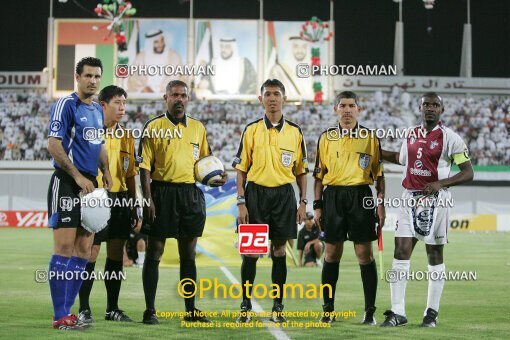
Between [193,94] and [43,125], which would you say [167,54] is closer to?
[193,94]

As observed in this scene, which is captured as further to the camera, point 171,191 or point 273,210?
point 273,210

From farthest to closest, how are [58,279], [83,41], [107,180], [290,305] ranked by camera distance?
[83,41], [290,305], [107,180], [58,279]

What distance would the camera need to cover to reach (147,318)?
8227mm

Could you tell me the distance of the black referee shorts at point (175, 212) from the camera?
27.2 ft

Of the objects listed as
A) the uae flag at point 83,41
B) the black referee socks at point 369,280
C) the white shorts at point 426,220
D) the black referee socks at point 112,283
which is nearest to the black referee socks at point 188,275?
the black referee socks at point 112,283

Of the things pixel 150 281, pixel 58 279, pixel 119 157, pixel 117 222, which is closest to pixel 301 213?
pixel 150 281

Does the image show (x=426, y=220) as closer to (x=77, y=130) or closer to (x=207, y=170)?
(x=207, y=170)

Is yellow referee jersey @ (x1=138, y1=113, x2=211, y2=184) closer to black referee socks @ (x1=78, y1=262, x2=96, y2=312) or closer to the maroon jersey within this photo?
black referee socks @ (x1=78, y1=262, x2=96, y2=312)

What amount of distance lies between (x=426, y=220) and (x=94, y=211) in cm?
341

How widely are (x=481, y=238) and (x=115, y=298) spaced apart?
22.7m

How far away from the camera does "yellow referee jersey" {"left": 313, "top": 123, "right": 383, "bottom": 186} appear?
28.3ft

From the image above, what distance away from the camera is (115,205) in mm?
8656

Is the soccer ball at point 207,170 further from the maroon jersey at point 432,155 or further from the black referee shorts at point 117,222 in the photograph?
the maroon jersey at point 432,155

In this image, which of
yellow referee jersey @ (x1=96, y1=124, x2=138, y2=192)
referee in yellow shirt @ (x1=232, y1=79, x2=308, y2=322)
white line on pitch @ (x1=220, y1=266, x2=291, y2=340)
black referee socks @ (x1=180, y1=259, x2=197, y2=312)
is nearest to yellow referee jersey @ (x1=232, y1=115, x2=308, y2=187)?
referee in yellow shirt @ (x1=232, y1=79, x2=308, y2=322)
